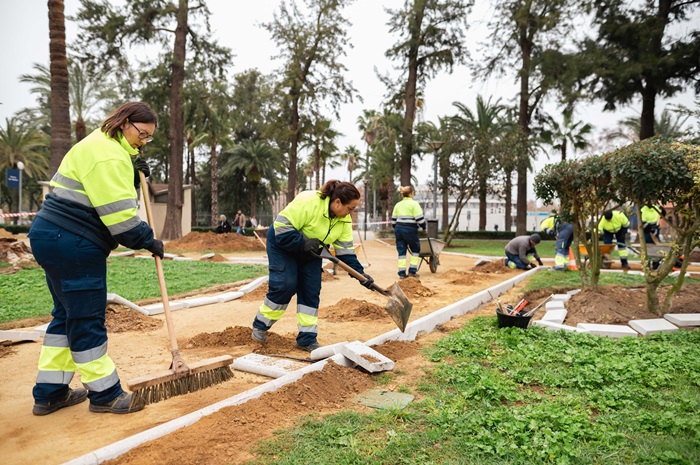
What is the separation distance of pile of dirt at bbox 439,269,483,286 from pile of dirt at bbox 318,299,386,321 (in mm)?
3498

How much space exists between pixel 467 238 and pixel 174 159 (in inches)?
759

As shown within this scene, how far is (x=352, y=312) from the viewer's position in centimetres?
659

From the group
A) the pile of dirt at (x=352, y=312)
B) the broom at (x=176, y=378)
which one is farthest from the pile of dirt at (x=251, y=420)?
the pile of dirt at (x=352, y=312)

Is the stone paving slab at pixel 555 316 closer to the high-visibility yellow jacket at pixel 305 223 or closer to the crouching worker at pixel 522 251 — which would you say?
the high-visibility yellow jacket at pixel 305 223

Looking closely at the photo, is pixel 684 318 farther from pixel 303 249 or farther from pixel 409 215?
pixel 409 215

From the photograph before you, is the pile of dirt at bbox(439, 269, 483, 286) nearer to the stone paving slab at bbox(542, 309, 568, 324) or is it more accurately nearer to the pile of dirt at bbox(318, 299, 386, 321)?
the stone paving slab at bbox(542, 309, 568, 324)

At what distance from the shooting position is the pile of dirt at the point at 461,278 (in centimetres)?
975

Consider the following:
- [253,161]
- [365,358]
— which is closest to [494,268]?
[365,358]

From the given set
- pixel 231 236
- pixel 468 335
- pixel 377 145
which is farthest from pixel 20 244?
pixel 377 145

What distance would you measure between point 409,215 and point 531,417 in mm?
7315

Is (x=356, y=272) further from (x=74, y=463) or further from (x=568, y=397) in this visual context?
(x=74, y=463)

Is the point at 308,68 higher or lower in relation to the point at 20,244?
higher

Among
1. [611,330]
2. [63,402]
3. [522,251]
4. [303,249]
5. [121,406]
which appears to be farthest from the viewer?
[522,251]

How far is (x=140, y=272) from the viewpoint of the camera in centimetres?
1026
